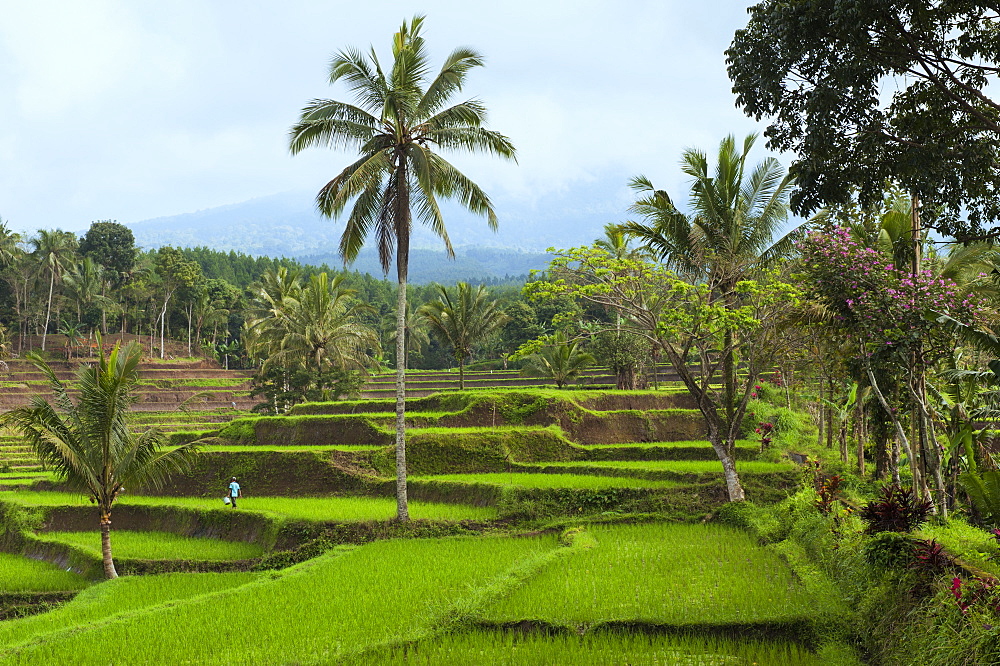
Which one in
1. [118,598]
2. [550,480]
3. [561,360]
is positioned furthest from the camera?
[561,360]

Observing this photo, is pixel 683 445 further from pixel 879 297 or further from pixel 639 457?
pixel 879 297

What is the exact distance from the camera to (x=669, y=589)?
9.28 m

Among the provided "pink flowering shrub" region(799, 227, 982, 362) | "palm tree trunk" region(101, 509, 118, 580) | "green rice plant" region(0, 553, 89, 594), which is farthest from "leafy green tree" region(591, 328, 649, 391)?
"green rice plant" region(0, 553, 89, 594)

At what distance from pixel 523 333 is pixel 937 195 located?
4533 cm

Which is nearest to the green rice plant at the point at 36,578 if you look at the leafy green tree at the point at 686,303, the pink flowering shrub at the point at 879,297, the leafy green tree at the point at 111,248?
the leafy green tree at the point at 686,303

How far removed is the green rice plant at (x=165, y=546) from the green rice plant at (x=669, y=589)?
24.2ft

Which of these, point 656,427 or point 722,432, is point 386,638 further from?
point 656,427

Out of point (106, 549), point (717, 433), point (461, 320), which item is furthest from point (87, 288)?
point (717, 433)

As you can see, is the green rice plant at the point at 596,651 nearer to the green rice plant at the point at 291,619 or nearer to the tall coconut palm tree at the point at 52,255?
the green rice plant at the point at 291,619

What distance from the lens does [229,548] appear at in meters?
15.3

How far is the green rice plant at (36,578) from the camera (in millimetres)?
13547

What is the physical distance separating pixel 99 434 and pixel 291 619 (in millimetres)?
6392

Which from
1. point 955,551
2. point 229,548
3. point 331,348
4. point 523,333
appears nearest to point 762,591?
point 955,551

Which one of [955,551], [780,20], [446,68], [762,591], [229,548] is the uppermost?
[446,68]
